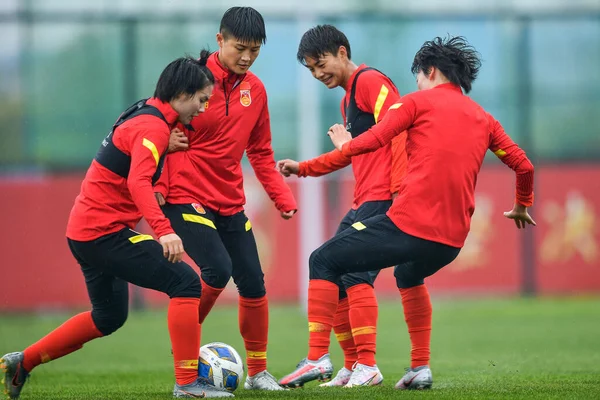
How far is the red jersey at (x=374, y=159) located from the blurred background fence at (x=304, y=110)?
9473mm

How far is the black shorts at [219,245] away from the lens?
6316 millimetres

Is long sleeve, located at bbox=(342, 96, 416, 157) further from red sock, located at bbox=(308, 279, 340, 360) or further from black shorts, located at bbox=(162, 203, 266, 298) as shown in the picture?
black shorts, located at bbox=(162, 203, 266, 298)

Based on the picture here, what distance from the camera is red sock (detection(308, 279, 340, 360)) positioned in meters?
6.26

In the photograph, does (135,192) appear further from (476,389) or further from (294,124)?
(294,124)

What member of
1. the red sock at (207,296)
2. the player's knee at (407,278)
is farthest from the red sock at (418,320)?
the red sock at (207,296)

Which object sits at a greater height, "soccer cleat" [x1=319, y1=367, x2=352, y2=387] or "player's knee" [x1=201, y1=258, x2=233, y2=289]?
"player's knee" [x1=201, y1=258, x2=233, y2=289]

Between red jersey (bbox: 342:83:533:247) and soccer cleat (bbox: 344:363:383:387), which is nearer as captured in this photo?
red jersey (bbox: 342:83:533:247)

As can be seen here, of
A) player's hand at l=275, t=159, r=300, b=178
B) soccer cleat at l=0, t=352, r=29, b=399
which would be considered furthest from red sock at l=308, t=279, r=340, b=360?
soccer cleat at l=0, t=352, r=29, b=399

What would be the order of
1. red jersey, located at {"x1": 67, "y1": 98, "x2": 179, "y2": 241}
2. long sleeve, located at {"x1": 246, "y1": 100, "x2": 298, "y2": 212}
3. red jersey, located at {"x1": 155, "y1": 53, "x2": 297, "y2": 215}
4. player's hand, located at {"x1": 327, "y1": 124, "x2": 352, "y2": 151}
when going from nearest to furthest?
red jersey, located at {"x1": 67, "y1": 98, "x2": 179, "y2": 241} < player's hand, located at {"x1": 327, "y1": 124, "x2": 352, "y2": 151} < red jersey, located at {"x1": 155, "y1": 53, "x2": 297, "y2": 215} < long sleeve, located at {"x1": 246, "y1": 100, "x2": 298, "y2": 212}

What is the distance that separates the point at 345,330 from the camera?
23.0 ft

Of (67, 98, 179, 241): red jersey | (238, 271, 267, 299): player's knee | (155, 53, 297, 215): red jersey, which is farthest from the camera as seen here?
(238, 271, 267, 299): player's knee

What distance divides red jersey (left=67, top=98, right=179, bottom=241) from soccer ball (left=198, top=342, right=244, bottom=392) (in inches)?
39.4

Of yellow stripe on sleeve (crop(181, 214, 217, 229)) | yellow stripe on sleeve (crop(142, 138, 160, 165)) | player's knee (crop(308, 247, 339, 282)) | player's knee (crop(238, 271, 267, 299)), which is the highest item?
yellow stripe on sleeve (crop(142, 138, 160, 165))

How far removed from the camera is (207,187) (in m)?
6.51
